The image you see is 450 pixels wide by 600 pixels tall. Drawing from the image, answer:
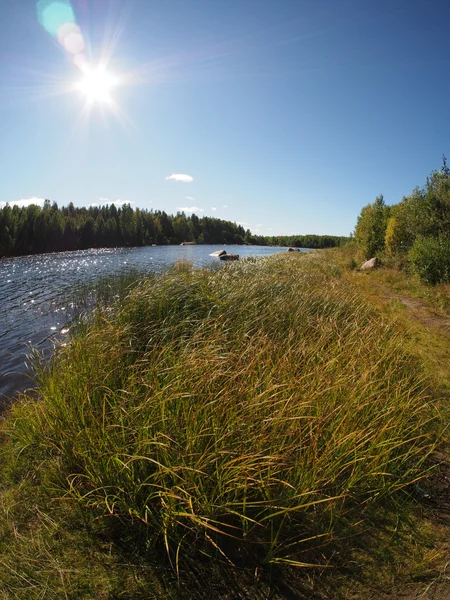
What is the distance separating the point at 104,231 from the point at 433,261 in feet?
269

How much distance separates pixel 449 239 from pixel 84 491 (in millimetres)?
17087

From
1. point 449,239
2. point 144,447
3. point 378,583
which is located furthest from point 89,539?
point 449,239

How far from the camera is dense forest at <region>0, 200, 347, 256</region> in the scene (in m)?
→ 55.3

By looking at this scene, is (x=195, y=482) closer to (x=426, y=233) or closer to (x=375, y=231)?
(x=426, y=233)

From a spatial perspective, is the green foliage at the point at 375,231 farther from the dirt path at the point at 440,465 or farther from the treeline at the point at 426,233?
the dirt path at the point at 440,465

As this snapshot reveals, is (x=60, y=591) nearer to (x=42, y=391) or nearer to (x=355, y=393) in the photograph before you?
(x=42, y=391)

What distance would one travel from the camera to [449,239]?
13602 millimetres

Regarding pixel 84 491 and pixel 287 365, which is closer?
pixel 84 491

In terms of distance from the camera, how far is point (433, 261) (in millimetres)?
13023

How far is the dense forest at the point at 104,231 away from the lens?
55.3 m

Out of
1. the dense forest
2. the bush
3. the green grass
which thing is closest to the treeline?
the bush

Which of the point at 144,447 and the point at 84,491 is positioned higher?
the point at 144,447

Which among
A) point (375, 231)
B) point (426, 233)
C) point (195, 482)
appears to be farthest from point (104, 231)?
point (195, 482)

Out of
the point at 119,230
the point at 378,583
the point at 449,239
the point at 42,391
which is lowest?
the point at 378,583
